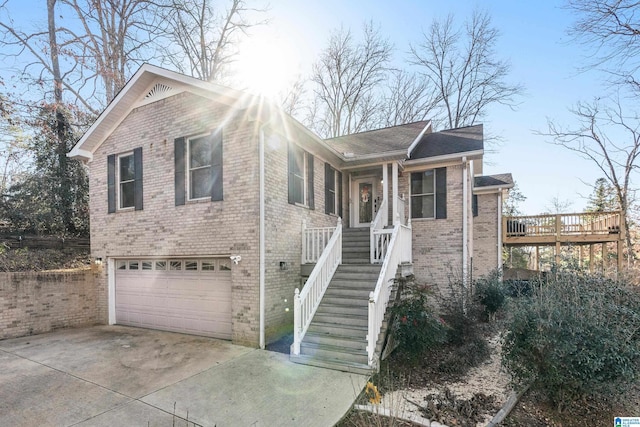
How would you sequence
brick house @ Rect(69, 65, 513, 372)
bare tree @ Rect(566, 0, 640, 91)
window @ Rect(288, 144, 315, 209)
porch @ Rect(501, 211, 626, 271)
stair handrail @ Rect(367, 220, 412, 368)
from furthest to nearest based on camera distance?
1. porch @ Rect(501, 211, 626, 271)
2. bare tree @ Rect(566, 0, 640, 91)
3. window @ Rect(288, 144, 315, 209)
4. brick house @ Rect(69, 65, 513, 372)
5. stair handrail @ Rect(367, 220, 412, 368)

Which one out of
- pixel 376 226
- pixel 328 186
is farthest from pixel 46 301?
pixel 376 226

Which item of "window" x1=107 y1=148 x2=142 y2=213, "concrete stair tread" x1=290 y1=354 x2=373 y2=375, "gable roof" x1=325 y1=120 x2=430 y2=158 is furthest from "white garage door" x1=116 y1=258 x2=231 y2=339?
"gable roof" x1=325 y1=120 x2=430 y2=158

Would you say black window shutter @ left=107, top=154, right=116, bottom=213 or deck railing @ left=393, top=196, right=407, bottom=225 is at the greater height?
black window shutter @ left=107, top=154, right=116, bottom=213

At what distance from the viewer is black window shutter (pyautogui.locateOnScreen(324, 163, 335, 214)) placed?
981cm

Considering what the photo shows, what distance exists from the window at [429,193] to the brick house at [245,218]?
45 millimetres

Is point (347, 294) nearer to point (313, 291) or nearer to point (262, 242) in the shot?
point (313, 291)

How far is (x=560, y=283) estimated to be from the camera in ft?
17.9

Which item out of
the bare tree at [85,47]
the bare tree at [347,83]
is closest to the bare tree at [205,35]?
the bare tree at [85,47]

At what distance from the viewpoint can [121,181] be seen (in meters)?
9.28

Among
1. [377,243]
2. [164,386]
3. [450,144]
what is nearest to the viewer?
[164,386]

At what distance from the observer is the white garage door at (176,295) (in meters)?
7.61

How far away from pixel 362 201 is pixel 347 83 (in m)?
13.6

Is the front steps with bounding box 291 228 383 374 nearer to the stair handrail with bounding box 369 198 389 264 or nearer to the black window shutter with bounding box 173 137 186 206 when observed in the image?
the stair handrail with bounding box 369 198 389 264

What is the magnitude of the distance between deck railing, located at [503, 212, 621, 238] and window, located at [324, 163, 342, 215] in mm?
9814
